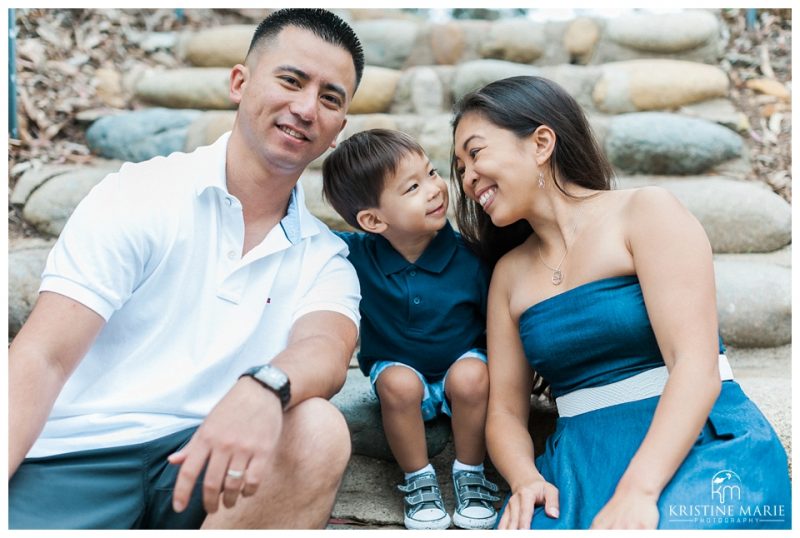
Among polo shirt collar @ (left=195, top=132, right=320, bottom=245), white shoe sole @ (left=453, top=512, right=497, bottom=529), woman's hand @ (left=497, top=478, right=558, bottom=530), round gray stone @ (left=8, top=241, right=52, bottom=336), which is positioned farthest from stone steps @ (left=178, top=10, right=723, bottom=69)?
woman's hand @ (left=497, top=478, right=558, bottom=530)

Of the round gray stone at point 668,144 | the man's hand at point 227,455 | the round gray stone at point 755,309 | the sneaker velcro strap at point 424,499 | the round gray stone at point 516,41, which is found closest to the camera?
the man's hand at point 227,455

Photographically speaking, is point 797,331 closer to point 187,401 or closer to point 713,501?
point 713,501

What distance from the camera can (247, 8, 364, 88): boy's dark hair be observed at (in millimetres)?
2199

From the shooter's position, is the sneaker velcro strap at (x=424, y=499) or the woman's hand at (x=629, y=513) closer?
the woman's hand at (x=629, y=513)

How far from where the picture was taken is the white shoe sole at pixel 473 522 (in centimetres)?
218

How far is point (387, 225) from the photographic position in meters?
2.54

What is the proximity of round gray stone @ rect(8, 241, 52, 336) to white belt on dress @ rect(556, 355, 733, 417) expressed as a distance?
7.43 ft

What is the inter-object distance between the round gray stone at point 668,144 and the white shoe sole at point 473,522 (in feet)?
7.74

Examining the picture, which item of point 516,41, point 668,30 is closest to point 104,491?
point 516,41

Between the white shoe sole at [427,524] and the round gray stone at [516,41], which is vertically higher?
the round gray stone at [516,41]

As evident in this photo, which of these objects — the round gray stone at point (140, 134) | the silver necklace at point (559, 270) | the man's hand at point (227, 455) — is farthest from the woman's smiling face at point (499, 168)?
the round gray stone at point (140, 134)

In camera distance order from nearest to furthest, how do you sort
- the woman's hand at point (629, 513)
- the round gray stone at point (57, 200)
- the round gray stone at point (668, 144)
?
the woman's hand at point (629, 513) → the round gray stone at point (57, 200) → the round gray stone at point (668, 144)

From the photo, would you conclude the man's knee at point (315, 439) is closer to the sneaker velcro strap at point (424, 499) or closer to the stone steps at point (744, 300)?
the sneaker velcro strap at point (424, 499)

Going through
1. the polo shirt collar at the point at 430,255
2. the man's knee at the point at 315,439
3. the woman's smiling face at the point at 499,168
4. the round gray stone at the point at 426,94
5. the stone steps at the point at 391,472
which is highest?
the woman's smiling face at the point at 499,168
